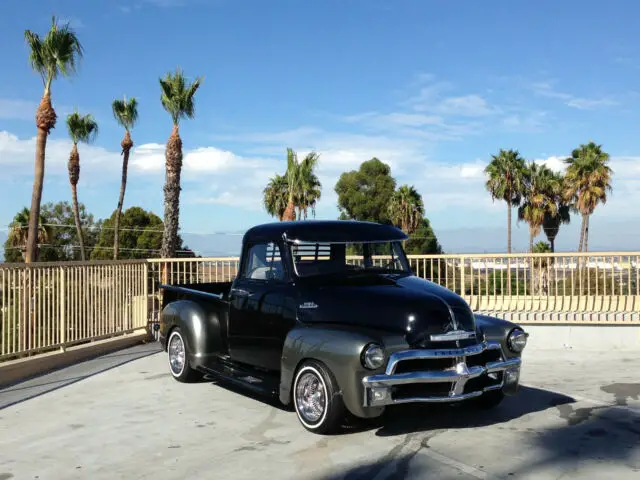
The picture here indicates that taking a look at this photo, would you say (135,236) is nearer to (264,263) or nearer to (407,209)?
(407,209)

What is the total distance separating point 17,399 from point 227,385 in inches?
96.2

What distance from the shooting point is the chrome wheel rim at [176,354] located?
825 centimetres

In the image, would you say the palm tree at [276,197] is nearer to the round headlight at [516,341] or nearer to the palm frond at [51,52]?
the palm frond at [51,52]

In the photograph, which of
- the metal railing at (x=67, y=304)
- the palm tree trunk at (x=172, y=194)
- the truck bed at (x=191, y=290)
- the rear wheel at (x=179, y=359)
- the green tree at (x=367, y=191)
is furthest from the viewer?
the green tree at (x=367, y=191)

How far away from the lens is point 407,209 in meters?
54.8

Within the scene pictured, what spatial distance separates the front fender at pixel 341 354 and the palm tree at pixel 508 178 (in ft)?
154

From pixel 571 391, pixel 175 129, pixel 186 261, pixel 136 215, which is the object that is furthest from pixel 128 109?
pixel 571 391

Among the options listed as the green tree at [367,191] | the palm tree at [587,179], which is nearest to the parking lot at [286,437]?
the palm tree at [587,179]

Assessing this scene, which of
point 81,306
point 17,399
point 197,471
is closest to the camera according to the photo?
point 197,471

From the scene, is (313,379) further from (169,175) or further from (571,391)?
(169,175)

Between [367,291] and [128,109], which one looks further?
[128,109]

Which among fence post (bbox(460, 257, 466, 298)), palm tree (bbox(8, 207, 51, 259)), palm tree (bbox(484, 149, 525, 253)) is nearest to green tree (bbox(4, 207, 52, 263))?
palm tree (bbox(8, 207, 51, 259))

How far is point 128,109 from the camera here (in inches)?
1751

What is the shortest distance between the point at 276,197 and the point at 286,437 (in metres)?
50.4
